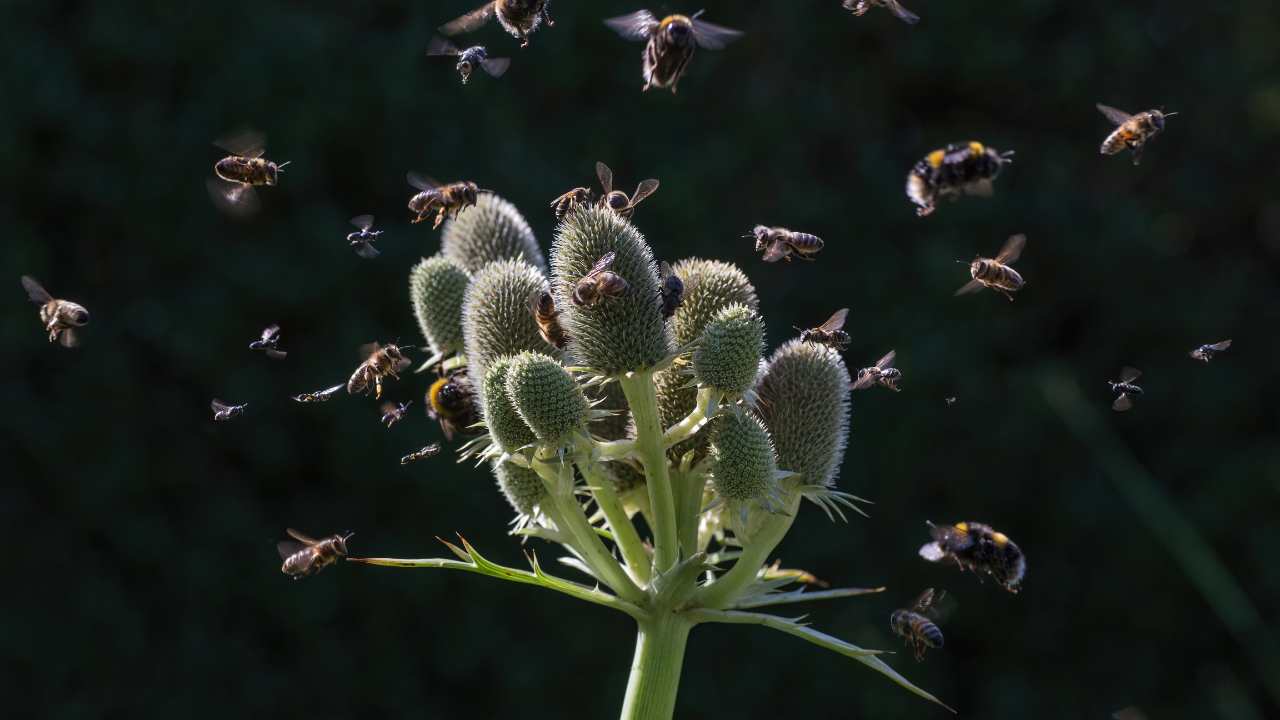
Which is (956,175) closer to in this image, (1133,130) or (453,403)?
(1133,130)

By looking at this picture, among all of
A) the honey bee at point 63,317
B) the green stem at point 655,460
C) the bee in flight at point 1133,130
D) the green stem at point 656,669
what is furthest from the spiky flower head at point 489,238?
the bee in flight at point 1133,130

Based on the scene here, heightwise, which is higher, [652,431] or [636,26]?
[636,26]

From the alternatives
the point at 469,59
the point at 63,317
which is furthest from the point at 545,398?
the point at 63,317

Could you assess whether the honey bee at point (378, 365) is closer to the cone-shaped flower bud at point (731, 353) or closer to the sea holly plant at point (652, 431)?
the sea holly plant at point (652, 431)

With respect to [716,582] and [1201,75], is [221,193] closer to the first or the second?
[716,582]

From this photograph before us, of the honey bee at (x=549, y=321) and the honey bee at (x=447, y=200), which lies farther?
the honey bee at (x=447, y=200)

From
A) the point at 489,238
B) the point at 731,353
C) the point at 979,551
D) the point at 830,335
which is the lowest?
the point at 979,551
